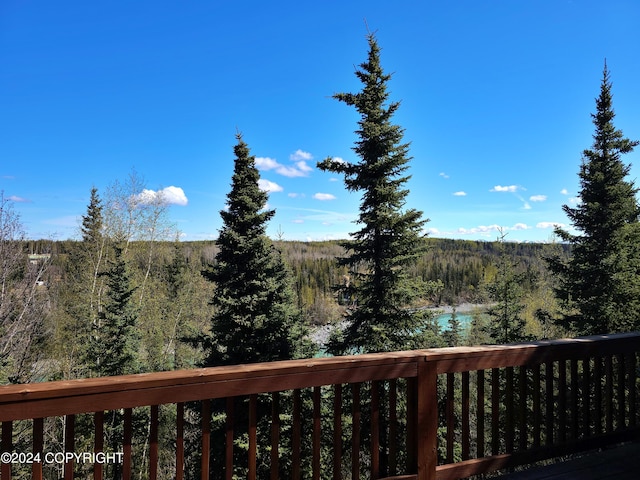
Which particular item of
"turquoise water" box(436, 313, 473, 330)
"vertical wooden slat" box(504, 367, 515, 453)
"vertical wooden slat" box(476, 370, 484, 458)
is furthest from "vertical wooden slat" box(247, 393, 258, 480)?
"turquoise water" box(436, 313, 473, 330)

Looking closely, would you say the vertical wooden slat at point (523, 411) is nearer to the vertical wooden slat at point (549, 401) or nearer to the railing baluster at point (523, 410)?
the railing baluster at point (523, 410)

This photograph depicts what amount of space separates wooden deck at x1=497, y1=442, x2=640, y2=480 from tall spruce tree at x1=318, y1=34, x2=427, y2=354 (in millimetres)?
7586

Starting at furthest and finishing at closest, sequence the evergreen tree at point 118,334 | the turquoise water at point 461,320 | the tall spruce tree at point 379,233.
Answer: the turquoise water at point 461,320 < the evergreen tree at point 118,334 < the tall spruce tree at point 379,233

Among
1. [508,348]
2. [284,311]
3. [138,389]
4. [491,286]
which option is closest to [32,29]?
[284,311]

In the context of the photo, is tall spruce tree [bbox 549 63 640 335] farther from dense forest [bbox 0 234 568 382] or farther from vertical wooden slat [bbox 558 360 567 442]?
vertical wooden slat [bbox 558 360 567 442]

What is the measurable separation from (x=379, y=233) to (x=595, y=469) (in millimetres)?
8321

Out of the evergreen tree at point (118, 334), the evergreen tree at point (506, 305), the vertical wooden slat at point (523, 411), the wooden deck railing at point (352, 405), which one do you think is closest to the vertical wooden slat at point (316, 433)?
the wooden deck railing at point (352, 405)

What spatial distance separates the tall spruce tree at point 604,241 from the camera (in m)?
11.9

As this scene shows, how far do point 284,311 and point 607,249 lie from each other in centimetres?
1070

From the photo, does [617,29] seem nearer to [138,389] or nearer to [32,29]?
[138,389]

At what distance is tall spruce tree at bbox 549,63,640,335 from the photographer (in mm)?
11922

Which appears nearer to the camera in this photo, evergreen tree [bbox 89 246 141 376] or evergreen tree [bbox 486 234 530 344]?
evergreen tree [bbox 89 246 141 376]

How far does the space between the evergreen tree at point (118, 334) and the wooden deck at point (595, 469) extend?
49.9ft

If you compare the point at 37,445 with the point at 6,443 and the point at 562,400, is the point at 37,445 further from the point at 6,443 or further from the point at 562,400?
the point at 562,400
